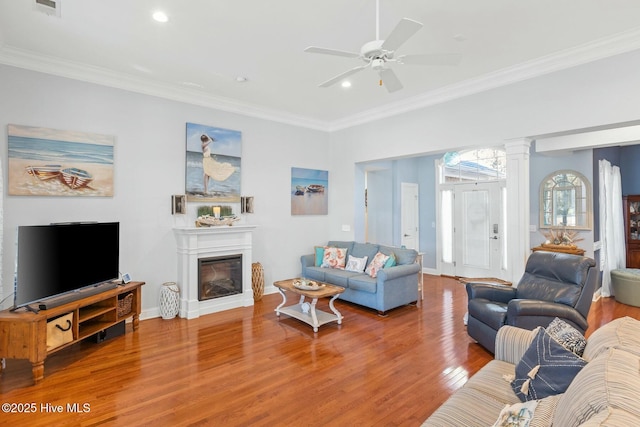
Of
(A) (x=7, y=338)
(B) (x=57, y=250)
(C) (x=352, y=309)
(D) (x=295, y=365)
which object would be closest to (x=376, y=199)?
(C) (x=352, y=309)

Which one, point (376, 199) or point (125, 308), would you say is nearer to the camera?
point (125, 308)

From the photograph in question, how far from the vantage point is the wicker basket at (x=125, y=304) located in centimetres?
394

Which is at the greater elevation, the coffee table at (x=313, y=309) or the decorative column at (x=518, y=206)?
the decorative column at (x=518, y=206)

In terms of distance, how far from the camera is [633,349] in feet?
5.06

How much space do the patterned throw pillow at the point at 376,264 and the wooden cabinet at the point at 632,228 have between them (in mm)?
5011

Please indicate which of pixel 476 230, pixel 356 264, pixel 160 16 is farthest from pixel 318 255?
pixel 160 16

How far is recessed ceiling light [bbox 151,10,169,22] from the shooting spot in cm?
293

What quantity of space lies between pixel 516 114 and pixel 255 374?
14.1 ft

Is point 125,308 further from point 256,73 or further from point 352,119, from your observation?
point 352,119

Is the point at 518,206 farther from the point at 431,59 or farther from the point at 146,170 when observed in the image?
the point at 146,170

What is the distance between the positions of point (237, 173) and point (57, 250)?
268cm

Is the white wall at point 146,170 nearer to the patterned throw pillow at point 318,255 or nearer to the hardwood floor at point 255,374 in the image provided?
the patterned throw pillow at point 318,255

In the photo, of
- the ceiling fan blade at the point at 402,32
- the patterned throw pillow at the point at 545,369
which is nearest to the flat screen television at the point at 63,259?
the ceiling fan blade at the point at 402,32

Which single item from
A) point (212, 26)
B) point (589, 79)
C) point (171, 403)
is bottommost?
point (171, 403)
